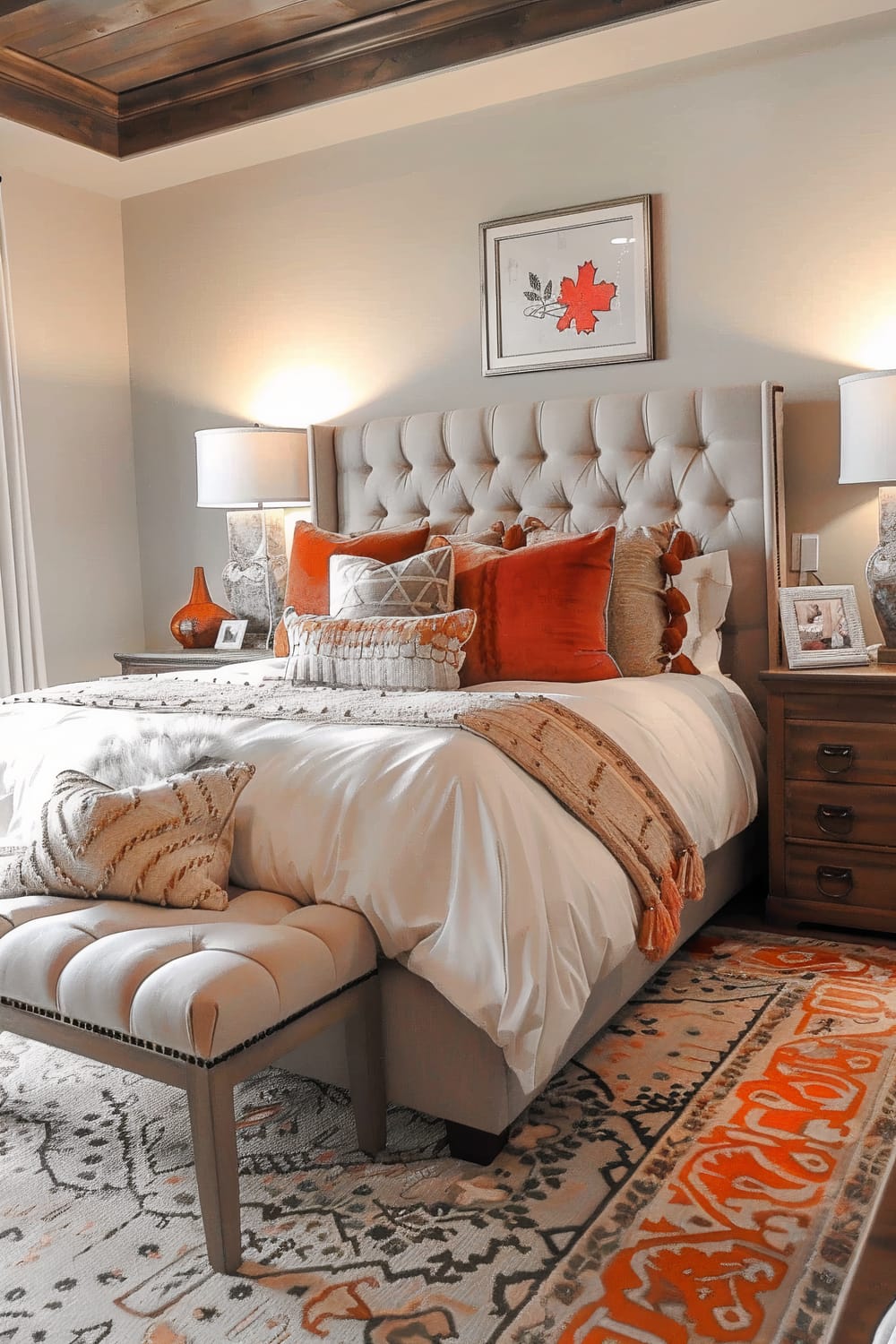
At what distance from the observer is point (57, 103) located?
4023mm

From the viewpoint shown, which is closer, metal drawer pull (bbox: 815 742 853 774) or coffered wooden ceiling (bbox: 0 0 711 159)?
metal drawer pull (bbox: 815 742 853 774)

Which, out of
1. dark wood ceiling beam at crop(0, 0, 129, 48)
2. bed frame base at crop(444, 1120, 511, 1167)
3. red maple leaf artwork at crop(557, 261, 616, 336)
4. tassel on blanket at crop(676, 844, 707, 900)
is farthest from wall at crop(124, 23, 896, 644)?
bed frame base at crop(444, 1120, 511, 1167)

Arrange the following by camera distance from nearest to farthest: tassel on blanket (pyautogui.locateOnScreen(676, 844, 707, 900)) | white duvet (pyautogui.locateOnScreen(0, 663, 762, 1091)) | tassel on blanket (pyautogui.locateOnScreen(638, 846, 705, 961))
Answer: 1. white duvet (pyautogui.locateOnScreen(0, 663, 762, 1091))
2. tassel on blanket (pyautogui.locateOnScreen(638, 846, 705, 961))
3. tassel on blanket (pyautogui.locateOnScreen(676, 844, 707, 900))

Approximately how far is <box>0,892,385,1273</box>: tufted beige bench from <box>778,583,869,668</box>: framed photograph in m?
1.72

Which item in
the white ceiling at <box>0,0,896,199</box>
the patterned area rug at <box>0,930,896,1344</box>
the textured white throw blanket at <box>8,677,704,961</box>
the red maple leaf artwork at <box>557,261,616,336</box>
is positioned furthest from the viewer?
the red maple leaf artwork at <box>557,261,616,336</box>

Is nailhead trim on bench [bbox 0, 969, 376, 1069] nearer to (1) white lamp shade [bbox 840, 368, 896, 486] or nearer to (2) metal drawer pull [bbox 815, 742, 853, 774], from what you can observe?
(2) metal drawer pull [bbox 815, 742, 853, 774]

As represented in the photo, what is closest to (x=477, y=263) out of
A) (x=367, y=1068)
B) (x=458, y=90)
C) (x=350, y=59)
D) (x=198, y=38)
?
(x=458, y=90)

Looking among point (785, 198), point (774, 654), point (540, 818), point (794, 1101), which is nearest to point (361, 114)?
point (785, 198)

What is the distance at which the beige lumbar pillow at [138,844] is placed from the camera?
192cm

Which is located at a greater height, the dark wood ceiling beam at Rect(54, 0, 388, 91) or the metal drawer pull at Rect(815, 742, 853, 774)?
the dark wood ceiling beam at Rect(54, 0, 388, 91)

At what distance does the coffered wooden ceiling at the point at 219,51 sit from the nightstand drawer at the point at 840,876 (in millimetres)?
2381

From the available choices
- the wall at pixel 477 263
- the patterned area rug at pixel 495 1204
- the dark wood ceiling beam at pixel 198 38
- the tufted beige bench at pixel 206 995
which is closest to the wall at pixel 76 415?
the wall at pixel 477 263

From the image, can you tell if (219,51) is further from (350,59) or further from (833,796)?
(833,796)

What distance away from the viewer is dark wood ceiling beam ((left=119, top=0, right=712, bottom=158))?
3.31 m
